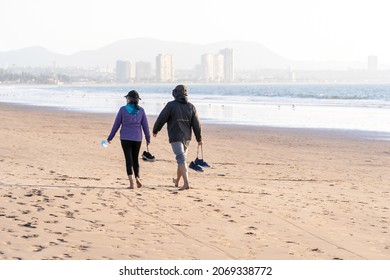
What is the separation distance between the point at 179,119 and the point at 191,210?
1.72 meters

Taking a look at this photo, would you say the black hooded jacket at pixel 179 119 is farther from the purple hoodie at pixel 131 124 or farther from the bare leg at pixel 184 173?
the bare leg at pixel 184 173

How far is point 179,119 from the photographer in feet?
32.6

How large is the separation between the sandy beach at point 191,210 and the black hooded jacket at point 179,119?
0.95 metres

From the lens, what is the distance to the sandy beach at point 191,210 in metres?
6.88

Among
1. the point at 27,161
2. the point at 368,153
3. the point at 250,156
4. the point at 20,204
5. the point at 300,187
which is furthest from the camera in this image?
the point at 368,153

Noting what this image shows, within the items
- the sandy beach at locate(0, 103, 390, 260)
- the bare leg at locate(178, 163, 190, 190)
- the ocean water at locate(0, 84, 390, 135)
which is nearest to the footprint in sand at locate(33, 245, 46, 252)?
the sandy beach at locate(0, 103, 390, 260)

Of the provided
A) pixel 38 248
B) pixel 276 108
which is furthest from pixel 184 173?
pixel 276 108

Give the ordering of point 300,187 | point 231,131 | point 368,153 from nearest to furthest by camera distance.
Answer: point 300,187
point 368,153
point 231,131

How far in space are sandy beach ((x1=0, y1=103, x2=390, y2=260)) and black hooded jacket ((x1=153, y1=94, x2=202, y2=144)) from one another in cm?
95

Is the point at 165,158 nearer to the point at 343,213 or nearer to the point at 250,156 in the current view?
the point at 250,156

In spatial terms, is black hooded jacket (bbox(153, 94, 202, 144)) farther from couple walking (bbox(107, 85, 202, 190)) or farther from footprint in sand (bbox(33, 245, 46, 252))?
footprint in sand (bbox(33, 245, 46, 252))
